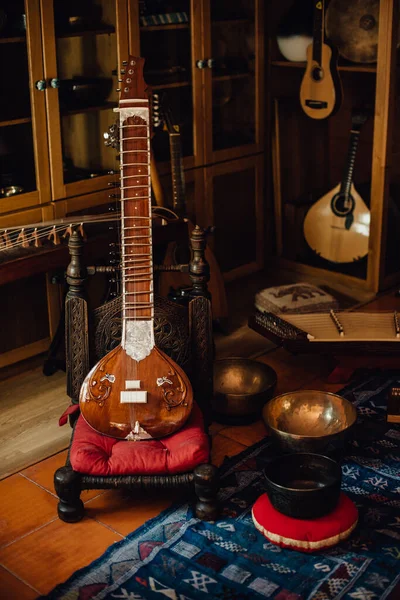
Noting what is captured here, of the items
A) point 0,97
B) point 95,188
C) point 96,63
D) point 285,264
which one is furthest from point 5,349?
point 285,264

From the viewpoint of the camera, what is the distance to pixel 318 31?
4898mm

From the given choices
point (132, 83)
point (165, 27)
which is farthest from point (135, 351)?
point (165, 27)

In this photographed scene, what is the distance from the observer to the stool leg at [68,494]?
3.05 metres

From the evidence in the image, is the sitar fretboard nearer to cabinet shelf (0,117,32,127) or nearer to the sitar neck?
the sitar neck

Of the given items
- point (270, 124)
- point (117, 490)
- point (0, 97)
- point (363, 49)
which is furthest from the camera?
point (270, 124)

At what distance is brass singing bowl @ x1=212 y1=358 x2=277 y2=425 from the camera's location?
3705mm

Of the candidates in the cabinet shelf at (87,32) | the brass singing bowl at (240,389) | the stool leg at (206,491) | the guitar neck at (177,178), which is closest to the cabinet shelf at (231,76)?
the guitar neck at (177,178)

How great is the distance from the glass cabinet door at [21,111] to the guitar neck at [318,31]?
169 centimetres

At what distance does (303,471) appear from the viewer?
3184 mm

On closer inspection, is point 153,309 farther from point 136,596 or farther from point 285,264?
point 285,264

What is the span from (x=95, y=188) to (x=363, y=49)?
1707 millimetres

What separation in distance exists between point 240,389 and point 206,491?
35.6 inches

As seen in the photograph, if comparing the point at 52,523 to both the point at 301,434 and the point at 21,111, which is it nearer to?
the point at 301,434

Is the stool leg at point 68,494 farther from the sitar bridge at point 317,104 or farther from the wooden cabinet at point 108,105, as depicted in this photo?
the sitar bridge at point 317,104
